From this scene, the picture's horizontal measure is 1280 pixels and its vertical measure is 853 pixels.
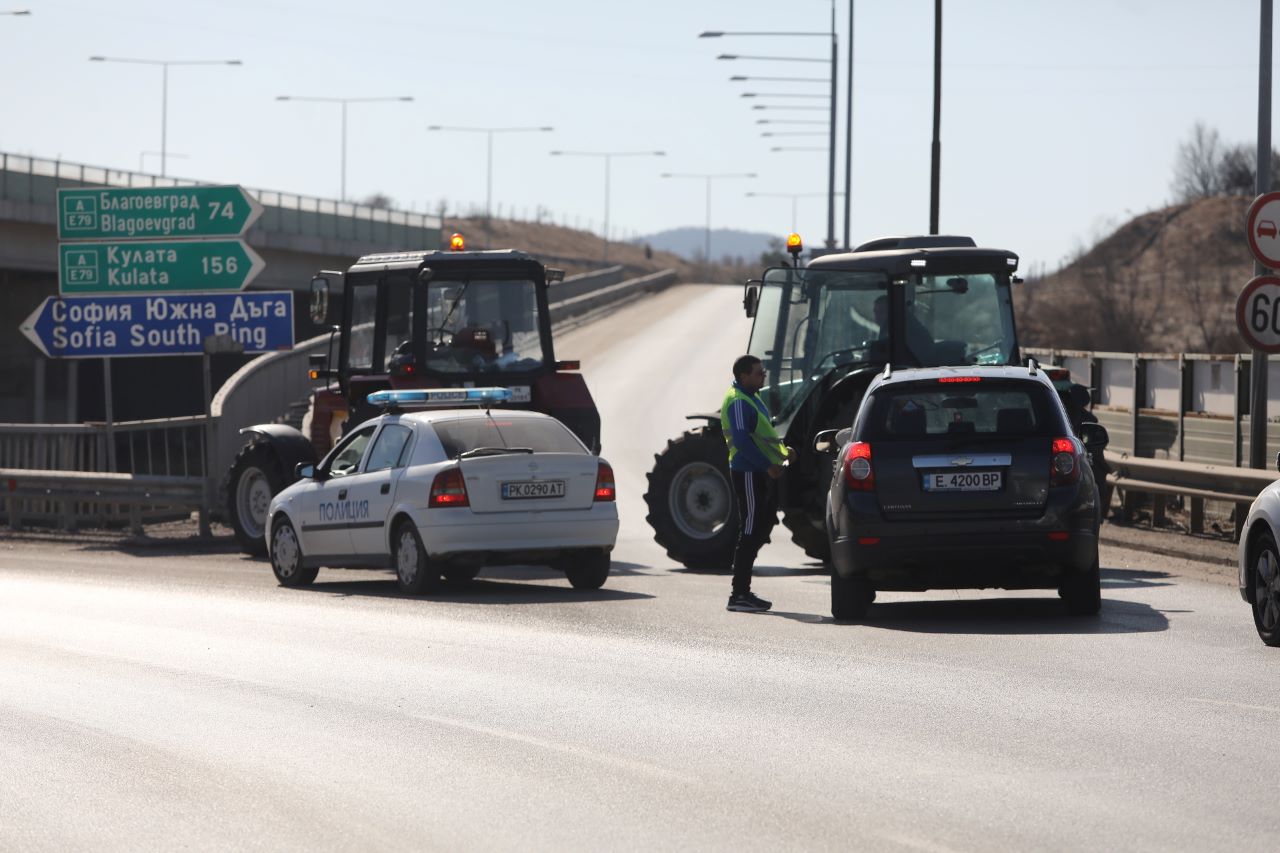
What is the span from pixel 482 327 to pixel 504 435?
3.80 metres

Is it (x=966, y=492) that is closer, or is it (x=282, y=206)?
(x=966, y=492)

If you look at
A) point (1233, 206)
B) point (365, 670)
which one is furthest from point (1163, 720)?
point (1233, 206)

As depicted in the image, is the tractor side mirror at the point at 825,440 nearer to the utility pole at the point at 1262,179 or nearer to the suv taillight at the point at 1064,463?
the suv taillight at the point at 1064,463

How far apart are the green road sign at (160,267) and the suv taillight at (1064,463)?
15609mm

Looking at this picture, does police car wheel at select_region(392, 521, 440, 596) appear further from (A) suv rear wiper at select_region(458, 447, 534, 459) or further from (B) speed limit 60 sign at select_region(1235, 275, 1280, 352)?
(B) speed limit 60 sign at select_region(1235, 275, 1280, 352)

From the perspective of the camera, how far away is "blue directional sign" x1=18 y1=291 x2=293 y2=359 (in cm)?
2647

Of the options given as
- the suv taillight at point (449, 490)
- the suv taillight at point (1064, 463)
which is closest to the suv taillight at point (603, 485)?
the suv taillight at point (449, 490)

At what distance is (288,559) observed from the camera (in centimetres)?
1803

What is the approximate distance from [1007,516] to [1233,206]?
356 ft

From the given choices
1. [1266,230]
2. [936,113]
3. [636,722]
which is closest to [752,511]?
[636,722]

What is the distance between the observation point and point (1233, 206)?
381ft

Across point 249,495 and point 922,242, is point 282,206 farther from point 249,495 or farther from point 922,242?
point 922,242

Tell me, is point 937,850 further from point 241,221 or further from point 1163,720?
point 241,221

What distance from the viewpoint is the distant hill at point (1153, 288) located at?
266ft
